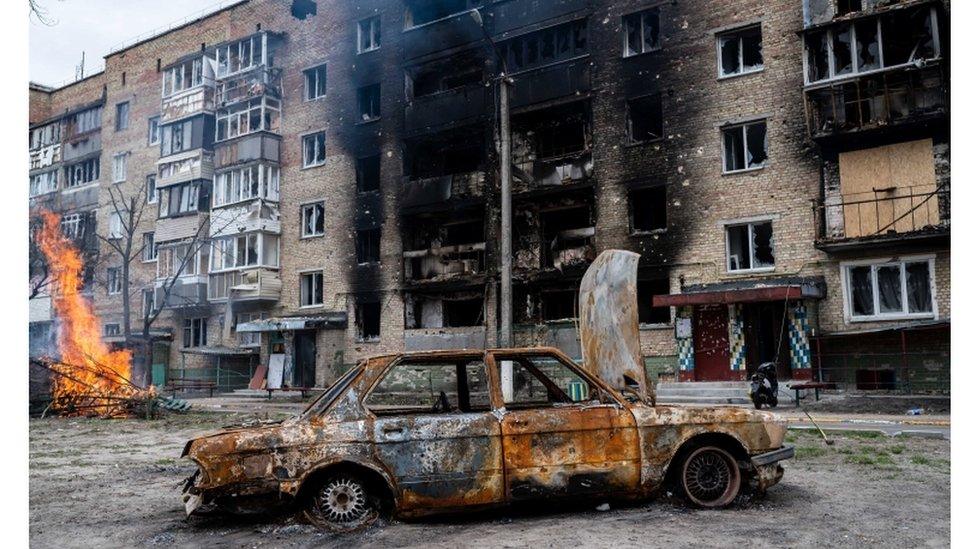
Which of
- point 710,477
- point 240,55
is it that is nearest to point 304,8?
point 240,55

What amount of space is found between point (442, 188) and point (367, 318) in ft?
20.4

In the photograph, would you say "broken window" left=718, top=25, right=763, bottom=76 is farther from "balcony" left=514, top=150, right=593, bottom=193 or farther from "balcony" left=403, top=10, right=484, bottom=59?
"balcony" left=403, top=10, right=484, bottom=59

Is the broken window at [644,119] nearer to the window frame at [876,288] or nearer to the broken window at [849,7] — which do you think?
the broken window at [849,7]

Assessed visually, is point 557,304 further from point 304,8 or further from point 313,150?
point 304,8

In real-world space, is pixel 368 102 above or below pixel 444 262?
above

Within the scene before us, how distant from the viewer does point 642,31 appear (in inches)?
866

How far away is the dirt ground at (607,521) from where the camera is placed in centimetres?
496

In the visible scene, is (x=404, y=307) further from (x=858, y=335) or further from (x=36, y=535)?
(x=36, y=535)

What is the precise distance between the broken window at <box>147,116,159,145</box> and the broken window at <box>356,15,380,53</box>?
1268cm

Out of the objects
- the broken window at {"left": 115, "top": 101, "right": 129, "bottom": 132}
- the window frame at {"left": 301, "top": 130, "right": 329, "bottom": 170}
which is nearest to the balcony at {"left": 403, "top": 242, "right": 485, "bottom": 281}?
the window frame at {"left": 301, "top": 130, "right": 329, "bottom": 170}

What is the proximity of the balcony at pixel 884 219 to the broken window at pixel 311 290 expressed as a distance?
752 inches

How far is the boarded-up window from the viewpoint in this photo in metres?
16.4

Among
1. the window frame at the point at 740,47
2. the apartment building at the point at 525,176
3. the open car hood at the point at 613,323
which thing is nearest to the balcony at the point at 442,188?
the apartment building at the point at 525,176

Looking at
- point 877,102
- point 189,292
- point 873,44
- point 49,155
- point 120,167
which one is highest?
point 120,167
